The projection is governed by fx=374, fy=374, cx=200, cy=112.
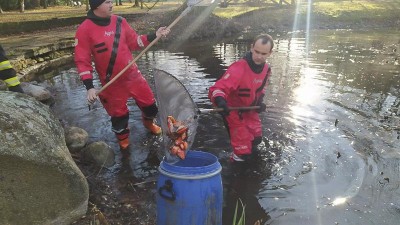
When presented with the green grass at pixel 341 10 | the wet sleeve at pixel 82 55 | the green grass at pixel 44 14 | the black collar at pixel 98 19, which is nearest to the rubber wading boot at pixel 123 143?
the wet sleeve at pixel 82 55

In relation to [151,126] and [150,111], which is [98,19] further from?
[151,126]

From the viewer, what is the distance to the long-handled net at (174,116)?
3891mm

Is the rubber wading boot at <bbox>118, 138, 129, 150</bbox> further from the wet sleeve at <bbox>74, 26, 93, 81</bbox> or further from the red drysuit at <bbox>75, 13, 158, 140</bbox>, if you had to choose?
the wet sleeve at <bbox>74, 26, 93, 81</bbox>

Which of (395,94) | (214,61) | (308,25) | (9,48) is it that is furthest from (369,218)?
(308,25)

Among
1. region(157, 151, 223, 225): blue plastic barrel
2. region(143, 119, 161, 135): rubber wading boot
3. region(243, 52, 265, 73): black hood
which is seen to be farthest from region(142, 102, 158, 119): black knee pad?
region(157, 151, 223, 225): blue plastic barrel

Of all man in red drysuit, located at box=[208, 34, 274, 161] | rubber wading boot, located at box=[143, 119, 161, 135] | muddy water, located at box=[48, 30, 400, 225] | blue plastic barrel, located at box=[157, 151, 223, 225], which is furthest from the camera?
rubber wading boot, located at box=[143, 119, 161, 135]

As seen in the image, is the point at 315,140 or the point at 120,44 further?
the point at 315,140

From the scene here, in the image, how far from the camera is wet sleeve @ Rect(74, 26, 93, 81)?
5168 mm

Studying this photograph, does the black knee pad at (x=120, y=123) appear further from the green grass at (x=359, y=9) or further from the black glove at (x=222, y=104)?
the green grass at (x=359, y=9)

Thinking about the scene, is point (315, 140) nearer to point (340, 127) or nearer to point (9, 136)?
point (340, 127)

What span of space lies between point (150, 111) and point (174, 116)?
186cm

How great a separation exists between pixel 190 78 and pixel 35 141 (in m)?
7.98

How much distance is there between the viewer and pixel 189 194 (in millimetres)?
3385

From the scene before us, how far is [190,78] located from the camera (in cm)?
1112
